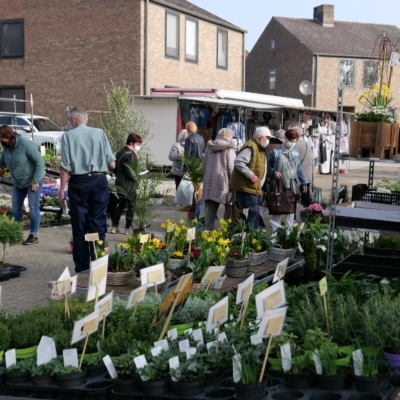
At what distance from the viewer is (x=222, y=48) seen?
3169 centimetres

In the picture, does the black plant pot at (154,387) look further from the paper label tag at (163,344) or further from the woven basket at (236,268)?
the woven basket at (236,268)

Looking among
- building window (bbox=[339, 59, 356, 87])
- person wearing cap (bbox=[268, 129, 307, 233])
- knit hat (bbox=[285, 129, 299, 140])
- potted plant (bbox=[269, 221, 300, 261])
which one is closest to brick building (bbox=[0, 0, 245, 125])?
knit hat (bbox=[285, 129, 299, 140])

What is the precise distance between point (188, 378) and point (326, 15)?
159 ft

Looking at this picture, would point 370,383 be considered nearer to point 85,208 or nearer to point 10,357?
point 10,357

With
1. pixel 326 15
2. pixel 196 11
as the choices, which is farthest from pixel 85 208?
pixel 326 15

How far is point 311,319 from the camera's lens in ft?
14.3

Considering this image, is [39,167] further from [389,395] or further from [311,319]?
[389,395]

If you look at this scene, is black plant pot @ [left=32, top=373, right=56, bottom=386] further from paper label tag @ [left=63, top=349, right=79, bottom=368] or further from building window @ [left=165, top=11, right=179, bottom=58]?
building window @ [left=165, top=11, right=179, bottom=58]

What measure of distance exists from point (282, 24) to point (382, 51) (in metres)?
42.7

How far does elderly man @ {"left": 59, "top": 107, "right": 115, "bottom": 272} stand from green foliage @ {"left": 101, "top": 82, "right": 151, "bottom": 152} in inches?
549

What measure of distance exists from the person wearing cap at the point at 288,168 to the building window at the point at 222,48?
22042 millimetres

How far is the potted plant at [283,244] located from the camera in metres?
7.23

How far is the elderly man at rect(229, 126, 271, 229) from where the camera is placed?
8945mm

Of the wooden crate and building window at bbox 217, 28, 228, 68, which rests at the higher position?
building window at bbox 217, 28, 228, 68
